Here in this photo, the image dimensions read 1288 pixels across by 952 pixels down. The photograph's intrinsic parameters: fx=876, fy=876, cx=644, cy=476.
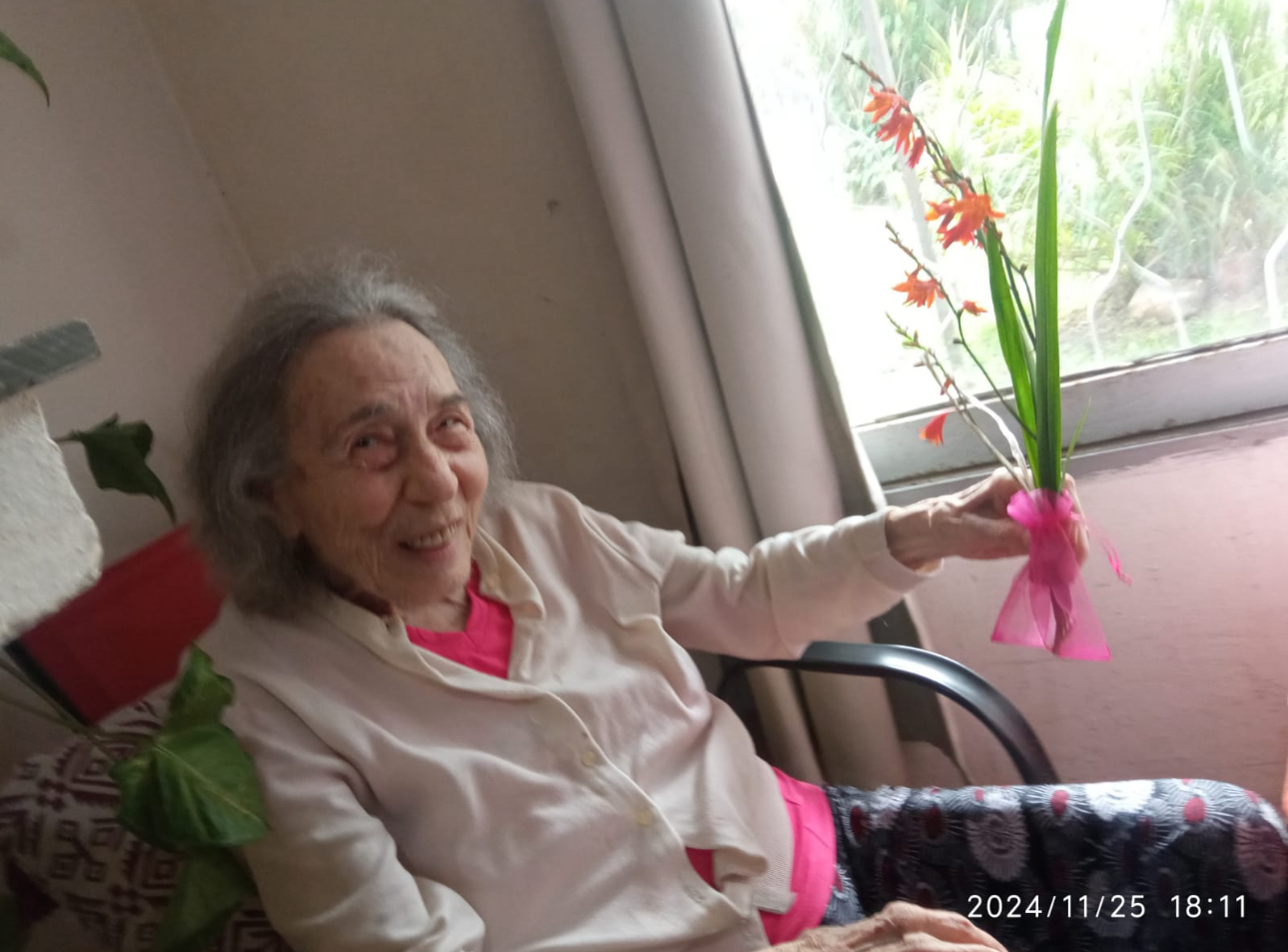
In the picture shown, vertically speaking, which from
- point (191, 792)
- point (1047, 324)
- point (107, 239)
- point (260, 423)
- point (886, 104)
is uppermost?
point (107, 239)

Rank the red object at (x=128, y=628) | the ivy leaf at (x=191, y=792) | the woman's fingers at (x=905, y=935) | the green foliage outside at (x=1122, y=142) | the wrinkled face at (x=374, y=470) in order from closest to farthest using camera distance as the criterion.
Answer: the ivy leaf at (x=191, y=792) → the woman's fingers at (x=905, y=935) → the wrinkled face at (x=374, y=470) → the red object at (x=128, y=628) → the green foliage outside at (x=1122, y=142)

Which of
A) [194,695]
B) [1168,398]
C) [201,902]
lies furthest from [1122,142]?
[201,902]

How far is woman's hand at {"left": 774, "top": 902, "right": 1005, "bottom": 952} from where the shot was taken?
0.85 metres

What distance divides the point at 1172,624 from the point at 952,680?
1.59 feet

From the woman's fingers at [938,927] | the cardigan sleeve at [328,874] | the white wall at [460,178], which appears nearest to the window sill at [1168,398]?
the white wall at [460,178]

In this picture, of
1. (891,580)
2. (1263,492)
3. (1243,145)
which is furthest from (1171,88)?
(891,580)

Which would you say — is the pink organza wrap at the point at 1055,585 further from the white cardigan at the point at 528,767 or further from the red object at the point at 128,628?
the red object at the point at 128,628

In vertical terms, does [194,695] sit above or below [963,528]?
above

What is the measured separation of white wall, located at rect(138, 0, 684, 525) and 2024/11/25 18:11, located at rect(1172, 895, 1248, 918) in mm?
829

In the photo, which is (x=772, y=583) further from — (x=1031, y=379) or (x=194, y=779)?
(x=194, y=779)

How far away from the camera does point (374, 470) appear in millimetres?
970

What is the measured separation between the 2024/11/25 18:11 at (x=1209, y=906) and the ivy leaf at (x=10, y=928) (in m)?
1.19

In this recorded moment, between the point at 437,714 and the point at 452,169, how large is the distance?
2.89ft

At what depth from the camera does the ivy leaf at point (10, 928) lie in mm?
855
